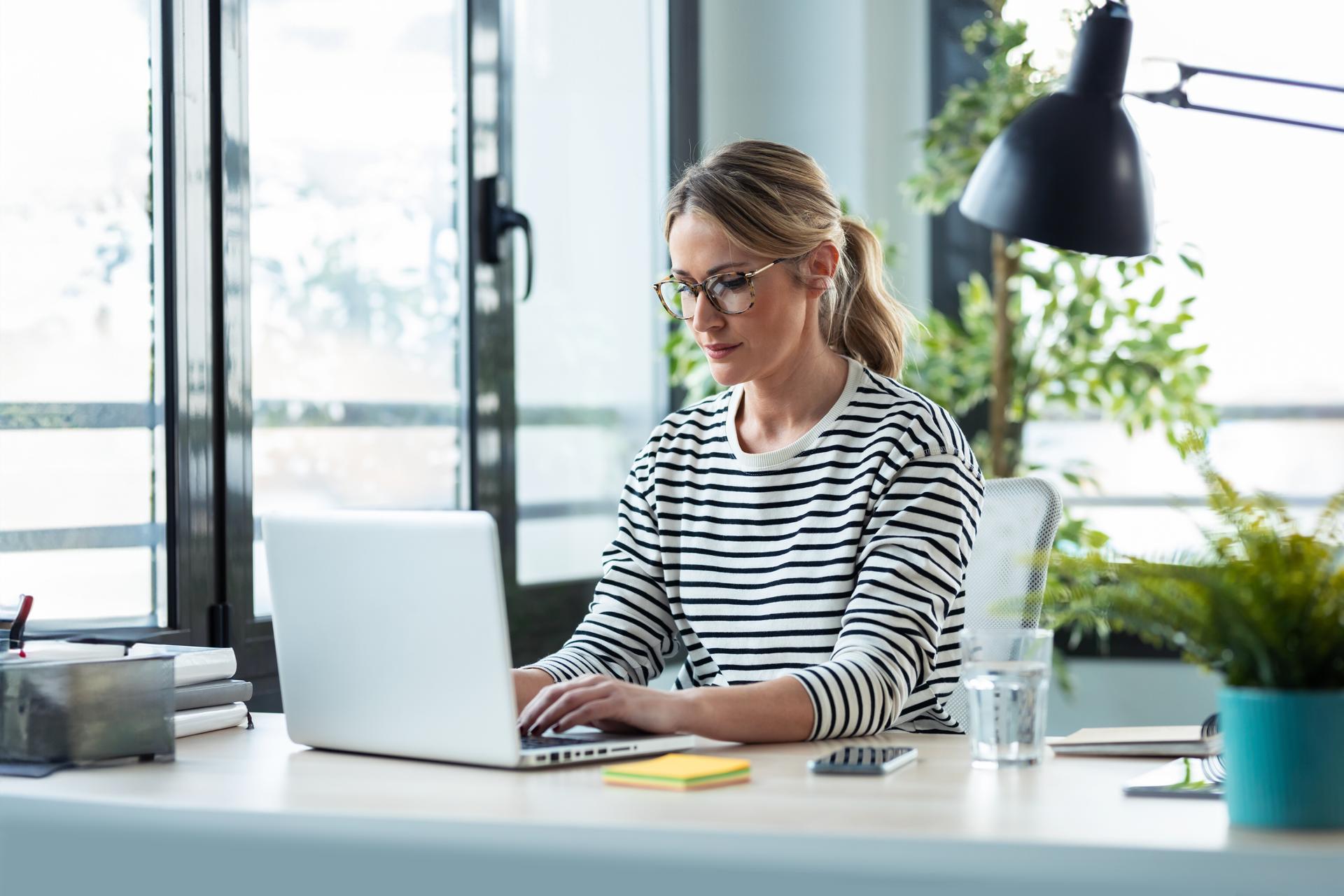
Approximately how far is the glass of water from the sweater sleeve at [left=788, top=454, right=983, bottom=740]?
7.6 inches

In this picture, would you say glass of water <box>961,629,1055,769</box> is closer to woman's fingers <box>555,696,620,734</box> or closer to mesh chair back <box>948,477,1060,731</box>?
woman's fingers <box>555,696,620,734</box>

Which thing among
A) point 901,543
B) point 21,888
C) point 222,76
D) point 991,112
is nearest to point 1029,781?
point 901,543

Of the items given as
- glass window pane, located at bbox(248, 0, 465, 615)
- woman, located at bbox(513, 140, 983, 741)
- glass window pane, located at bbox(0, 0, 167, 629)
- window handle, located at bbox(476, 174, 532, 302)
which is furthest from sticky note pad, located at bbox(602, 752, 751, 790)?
window handle, located at bbox(476, 174, 532, 302)

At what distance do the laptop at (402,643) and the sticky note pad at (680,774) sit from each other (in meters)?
0.09

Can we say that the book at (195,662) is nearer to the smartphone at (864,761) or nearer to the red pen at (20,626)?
the red pen at (20,626)

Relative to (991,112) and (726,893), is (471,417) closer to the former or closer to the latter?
(991,112)

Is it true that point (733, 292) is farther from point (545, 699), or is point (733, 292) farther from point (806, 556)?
point (545, 699)

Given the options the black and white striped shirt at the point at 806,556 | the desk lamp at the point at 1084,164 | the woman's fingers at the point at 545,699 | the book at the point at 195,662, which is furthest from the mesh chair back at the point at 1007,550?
→ the book at the point at 195,662

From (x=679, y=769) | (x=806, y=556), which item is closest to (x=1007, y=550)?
(x=806, y=556)

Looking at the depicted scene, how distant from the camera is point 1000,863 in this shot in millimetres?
979

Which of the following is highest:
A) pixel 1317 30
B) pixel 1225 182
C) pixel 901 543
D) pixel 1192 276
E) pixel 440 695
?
pixel 1317 30

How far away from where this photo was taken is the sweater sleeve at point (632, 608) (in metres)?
1.81

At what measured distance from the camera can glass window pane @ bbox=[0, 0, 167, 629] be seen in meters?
1.92

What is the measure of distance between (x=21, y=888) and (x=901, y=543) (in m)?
0.91
